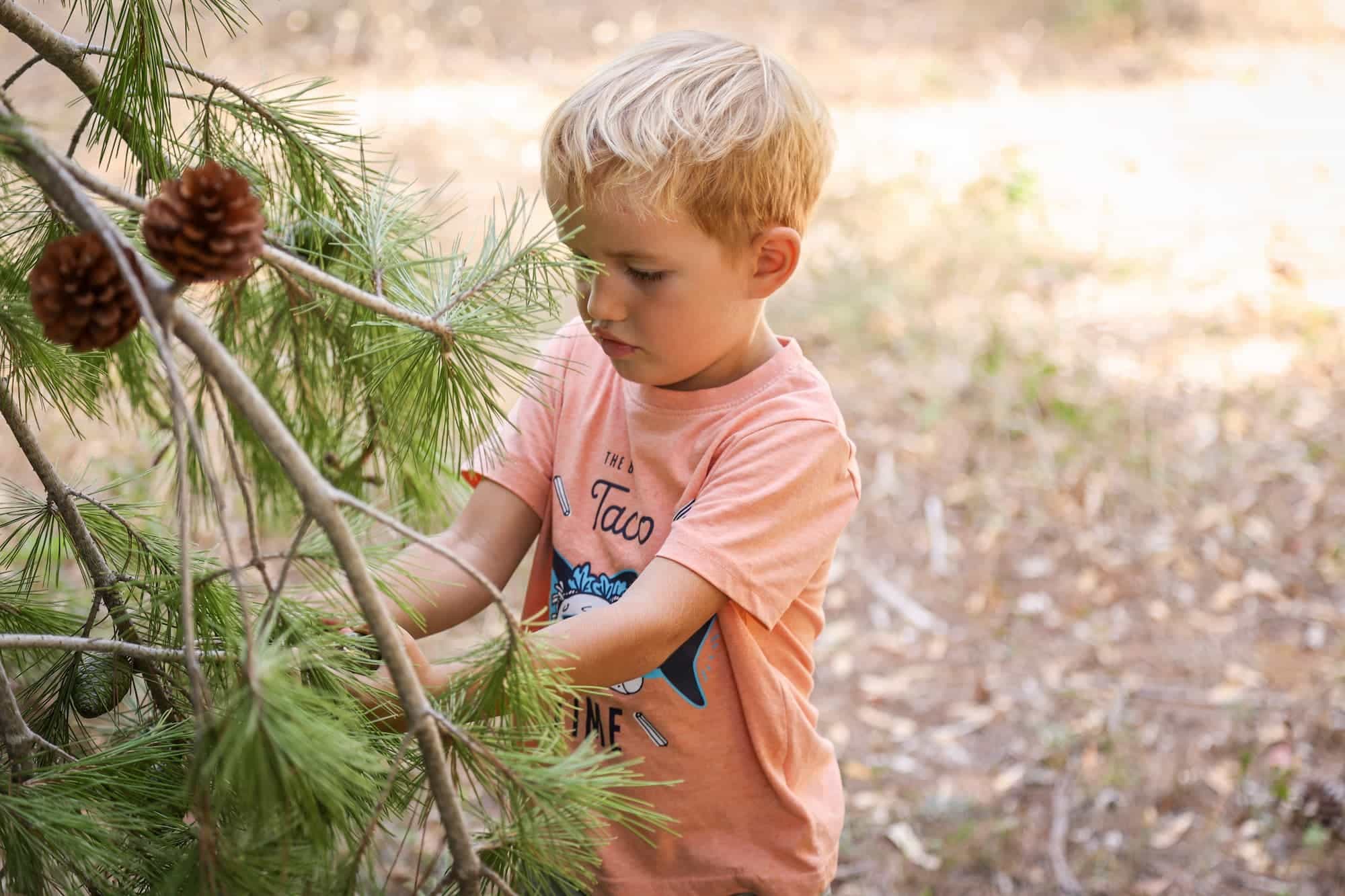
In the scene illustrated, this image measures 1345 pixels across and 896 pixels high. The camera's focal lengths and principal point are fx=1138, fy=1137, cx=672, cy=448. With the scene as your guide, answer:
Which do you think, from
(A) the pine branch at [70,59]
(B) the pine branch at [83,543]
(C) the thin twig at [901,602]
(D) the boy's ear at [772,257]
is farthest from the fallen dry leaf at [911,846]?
(A) the pine branch at [70,59]

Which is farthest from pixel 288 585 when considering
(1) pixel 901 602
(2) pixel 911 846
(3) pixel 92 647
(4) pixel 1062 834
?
(1) pixel 901 602

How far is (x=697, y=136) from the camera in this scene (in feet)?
3.46

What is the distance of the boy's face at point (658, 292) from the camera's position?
3.45 ft

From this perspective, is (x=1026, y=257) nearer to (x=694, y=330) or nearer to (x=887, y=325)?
(x=887, y=325)


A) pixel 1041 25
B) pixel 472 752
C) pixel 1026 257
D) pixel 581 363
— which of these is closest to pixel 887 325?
pixel 1026 257

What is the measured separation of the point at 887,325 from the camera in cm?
385

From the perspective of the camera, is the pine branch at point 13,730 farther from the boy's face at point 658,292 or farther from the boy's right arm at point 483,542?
the boy's face at point 658,292

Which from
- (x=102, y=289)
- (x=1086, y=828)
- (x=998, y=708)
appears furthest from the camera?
(x=998, y=708)

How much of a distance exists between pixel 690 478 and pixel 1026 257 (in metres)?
3.44

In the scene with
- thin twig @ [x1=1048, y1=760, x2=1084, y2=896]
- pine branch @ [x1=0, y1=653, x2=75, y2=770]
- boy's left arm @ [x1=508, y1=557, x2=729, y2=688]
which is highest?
pine branch @ [x1=0, y1=653, x2=75, y2=770]

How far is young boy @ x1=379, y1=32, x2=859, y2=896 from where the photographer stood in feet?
3.42

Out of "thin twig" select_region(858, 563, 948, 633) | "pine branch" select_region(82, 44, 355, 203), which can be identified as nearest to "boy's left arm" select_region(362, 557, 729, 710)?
"pine branch" select_region(82, 44, 355, 203)

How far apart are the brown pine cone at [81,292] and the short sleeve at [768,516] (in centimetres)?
54

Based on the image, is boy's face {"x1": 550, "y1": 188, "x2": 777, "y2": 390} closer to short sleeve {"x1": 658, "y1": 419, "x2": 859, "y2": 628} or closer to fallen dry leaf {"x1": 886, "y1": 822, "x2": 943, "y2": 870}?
short sleeve {"x1": 658, "y1": 419, "x2": 859, "y2": 628}
